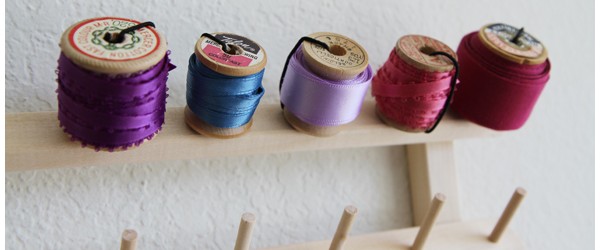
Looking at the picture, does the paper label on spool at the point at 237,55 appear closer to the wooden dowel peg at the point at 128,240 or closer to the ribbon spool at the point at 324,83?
the ribbon spool at the point at 324,83

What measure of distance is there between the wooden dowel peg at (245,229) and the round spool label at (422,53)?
0.64 ft

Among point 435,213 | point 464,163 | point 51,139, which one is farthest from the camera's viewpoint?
point 464,163

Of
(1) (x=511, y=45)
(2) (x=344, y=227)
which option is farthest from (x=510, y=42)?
(2) (x=344, y=227)

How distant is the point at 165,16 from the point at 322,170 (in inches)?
9.7

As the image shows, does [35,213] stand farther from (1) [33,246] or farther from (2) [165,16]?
(2) [165,16]

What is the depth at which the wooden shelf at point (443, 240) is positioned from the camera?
1.90 feet

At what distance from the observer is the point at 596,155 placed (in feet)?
2.62

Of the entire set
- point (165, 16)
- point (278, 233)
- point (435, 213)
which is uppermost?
point (165, 16)

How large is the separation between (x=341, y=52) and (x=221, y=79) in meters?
0.12

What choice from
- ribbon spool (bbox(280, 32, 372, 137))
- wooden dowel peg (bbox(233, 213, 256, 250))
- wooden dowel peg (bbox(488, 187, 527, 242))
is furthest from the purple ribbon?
wooden dowel peg (bbox(488, 187, 527, 242))

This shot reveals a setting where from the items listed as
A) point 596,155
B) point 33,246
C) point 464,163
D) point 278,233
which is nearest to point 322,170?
point 278,233

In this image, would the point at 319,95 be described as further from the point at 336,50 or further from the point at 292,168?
the point at 292,168

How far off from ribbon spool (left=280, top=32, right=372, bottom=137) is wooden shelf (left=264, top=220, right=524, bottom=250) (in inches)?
5.1

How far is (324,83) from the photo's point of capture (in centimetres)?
47
